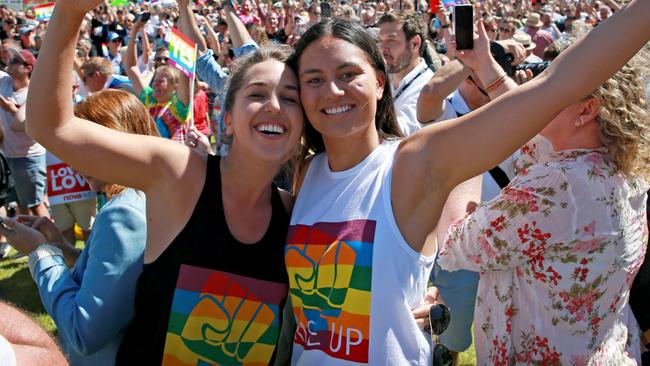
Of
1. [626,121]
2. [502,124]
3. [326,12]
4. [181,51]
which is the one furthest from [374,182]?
[181,51]

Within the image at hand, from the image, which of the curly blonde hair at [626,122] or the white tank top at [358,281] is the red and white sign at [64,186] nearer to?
the white tank top at [358,281]

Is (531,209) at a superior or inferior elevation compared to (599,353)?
superior

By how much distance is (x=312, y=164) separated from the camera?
2.10m

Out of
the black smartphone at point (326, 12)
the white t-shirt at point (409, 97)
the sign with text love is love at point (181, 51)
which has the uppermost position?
the black smartphone at point (326, 12)

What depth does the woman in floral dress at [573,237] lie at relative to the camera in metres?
1.92

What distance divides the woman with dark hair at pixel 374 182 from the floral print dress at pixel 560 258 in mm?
323

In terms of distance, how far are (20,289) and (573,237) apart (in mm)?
5336

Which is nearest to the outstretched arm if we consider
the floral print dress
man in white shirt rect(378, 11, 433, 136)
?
the floral print dress

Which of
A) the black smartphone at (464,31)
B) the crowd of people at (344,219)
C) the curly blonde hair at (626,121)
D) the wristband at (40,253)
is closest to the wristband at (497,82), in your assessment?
the crowd of people at (344,219)

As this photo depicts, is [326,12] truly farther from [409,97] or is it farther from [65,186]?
[65,186]

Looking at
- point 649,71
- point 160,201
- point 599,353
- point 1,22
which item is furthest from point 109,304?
point 1,22

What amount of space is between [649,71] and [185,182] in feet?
5.18

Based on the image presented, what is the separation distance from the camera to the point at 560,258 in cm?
193

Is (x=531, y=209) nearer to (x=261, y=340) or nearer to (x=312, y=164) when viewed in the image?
(x=312, y=164)
